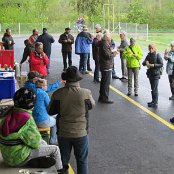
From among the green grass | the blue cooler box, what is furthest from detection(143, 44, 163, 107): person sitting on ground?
the green grass

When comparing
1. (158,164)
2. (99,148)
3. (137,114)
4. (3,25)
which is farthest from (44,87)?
(3,25)

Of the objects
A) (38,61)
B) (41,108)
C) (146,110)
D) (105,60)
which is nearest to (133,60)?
(105,60)

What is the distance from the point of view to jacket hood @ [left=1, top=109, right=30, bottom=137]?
215 inches

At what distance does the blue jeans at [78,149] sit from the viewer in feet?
19.9

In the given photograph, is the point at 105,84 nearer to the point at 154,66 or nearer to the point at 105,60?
the point at 105,60

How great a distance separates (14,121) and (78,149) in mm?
1102

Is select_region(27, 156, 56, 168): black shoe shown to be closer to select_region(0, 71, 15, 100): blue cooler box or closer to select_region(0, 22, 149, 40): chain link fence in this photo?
select_region(0, 71, 15, 100): blue cooler box

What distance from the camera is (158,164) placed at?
7.47m

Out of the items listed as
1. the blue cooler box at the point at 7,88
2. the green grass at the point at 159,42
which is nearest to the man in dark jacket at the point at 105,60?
the blue cooler box at the point at 7,88

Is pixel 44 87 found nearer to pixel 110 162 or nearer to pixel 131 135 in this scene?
pixel 110 162

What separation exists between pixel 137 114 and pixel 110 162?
3.57m

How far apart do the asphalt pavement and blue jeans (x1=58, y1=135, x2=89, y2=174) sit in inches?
34.2

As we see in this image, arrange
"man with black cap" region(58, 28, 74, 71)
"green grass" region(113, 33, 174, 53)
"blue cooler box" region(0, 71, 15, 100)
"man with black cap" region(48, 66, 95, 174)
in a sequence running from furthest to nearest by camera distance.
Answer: "green grass" region(113, 33, 174, 53)
"man with black cap" region(58, 28, 74, 71)
"blue cooler box" region(0, 71, 15, 100)
"man with black cap" region(48, 66, 95, 174)

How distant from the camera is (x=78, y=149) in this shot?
6.12 meters
